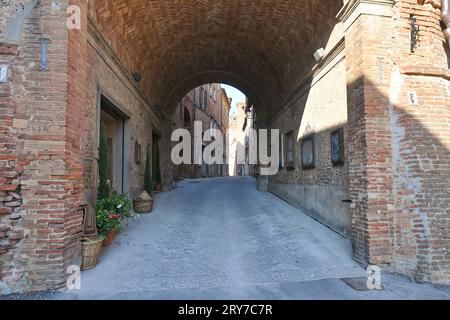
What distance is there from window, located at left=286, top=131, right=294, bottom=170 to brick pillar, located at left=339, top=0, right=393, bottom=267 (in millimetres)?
4249

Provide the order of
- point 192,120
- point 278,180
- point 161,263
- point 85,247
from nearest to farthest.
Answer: point 85,247 < point 161,263 < point 278,180 < point 192,120

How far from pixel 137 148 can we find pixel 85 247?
4588 mm

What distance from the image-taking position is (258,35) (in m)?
8.77

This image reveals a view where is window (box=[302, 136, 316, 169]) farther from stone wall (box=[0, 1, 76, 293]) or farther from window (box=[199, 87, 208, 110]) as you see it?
window (box=[199, 87, 208, 110])

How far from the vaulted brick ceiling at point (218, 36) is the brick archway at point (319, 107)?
70 mm

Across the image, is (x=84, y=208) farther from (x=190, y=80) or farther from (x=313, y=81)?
(x=190, y=80)

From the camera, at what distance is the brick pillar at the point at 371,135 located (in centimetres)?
461

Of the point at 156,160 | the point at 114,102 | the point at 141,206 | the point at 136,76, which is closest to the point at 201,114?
the point at 156,160

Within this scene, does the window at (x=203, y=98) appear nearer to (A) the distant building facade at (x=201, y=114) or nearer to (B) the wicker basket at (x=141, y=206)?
(A) the distant building facade at (x=201, y=114)

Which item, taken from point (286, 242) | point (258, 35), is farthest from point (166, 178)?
point (286, 242)

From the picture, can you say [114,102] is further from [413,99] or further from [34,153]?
[413,99]

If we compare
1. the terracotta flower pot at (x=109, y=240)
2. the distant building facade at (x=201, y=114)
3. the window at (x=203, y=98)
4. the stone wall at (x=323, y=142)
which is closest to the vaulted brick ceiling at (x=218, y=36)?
the stone wall at (x=323, y=142)

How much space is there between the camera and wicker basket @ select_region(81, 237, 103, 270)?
175 inches

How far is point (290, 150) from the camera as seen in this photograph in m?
9.66
